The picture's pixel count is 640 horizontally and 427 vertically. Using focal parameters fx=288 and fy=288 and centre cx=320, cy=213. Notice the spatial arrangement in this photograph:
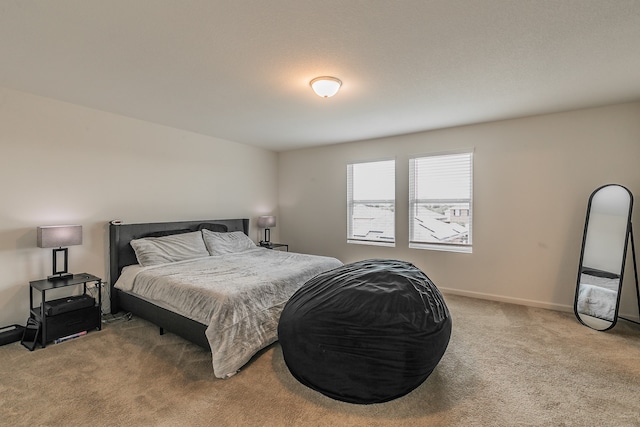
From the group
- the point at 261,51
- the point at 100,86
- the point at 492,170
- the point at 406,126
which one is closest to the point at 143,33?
the point at 261,51

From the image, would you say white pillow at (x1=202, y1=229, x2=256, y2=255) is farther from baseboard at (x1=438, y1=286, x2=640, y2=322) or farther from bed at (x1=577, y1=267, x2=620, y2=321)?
bed at (x1=577, y1=267, x2=620, y2=321)

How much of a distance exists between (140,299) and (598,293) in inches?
202

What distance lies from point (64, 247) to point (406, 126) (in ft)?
14.9

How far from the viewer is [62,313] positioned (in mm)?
2820

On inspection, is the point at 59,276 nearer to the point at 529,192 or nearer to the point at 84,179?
the point at 84,179

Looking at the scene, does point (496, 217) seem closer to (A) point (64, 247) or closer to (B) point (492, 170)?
(B) point (492, 170)

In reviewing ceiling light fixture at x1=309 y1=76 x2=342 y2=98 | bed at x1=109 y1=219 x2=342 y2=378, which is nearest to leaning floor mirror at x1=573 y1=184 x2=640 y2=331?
bed at x1=109 y1=219 x2=342 y2=378

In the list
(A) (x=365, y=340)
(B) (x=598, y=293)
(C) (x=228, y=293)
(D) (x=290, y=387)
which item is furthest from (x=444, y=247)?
(C) (x=228, y=293)

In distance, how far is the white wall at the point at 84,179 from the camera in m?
2.92

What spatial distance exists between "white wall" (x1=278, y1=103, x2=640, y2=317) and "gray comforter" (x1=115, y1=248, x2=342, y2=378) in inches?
84.0

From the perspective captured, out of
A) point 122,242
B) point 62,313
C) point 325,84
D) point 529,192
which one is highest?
point 325,84

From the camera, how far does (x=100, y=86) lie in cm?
282

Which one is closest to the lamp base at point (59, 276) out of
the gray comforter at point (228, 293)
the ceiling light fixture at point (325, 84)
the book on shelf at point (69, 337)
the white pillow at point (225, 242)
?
the gray comforter at point (228, 293)

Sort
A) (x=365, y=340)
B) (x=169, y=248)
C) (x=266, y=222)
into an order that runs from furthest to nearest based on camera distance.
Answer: (x=266, y=222) → (x=169, y=248) → (x=365, y=340)
